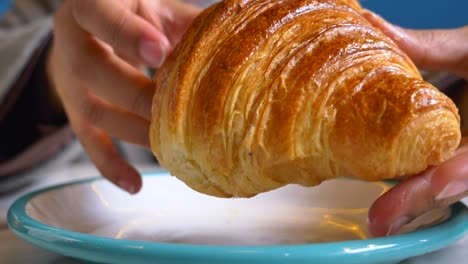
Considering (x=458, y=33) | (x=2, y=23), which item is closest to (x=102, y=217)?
(x=458, y=33)

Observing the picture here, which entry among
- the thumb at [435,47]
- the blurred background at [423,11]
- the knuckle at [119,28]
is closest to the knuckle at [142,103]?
the knuckle at [119,28]

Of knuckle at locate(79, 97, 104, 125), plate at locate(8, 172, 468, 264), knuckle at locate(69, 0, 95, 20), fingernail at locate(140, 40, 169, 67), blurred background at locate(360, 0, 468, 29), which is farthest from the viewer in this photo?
blurred background at locate(360, 0, 468, 29)

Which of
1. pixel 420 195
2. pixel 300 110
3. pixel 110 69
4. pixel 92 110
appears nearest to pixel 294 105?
pixel 300 110

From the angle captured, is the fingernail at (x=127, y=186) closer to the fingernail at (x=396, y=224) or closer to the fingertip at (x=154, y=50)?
the fingertip at (x=154, y=50)

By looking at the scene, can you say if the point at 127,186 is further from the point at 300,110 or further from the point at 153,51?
the point at 300,110

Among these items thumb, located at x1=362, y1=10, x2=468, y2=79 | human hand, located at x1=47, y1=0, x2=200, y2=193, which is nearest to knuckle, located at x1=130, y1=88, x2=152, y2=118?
human hand, located at x1=47, y1=0, x2=200, y2=193

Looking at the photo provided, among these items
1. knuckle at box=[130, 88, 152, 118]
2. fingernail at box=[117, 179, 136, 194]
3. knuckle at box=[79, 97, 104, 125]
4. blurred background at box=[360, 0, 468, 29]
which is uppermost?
knuckle at box=[130, 88, 152, 118]

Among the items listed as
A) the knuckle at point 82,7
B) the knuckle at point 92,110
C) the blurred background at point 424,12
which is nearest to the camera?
the knuckle at point 82,7

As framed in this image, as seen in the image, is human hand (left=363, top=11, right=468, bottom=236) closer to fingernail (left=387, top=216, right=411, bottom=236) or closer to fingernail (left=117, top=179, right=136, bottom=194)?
fingernail (left=387, top=216, right=411, bottom=236)
